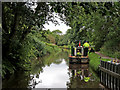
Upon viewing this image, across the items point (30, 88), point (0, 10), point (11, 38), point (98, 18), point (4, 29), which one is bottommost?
point (30, 88)

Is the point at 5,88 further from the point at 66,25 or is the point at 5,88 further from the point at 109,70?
the point at 109,70

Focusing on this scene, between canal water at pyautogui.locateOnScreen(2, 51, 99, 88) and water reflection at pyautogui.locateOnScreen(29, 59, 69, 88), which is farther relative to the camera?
water reflection at pyautogui.locateOnScreen(29, 59, 69, 88)

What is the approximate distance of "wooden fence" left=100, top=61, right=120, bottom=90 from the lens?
10.2 meters

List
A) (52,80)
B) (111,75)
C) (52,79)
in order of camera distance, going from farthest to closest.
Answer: (52,79)
(111,75)
(52,80)

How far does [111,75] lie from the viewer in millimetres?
12102

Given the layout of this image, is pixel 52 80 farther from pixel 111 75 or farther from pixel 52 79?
pixel 111 75

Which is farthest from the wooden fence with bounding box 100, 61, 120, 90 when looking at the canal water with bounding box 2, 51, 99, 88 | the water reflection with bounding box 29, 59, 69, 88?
the water reflection with bounding box 29, 59, 69, 88

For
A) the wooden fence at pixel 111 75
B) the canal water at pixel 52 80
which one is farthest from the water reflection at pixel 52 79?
the wooden fence at pixel 111 75

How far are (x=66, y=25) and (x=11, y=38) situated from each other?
3077 mm

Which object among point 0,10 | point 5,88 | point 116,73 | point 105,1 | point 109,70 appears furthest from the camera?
point 109,70

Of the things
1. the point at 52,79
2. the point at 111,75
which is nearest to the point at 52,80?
the point at 52,79

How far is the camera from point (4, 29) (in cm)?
862

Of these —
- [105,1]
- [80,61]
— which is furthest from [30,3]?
[80,61]

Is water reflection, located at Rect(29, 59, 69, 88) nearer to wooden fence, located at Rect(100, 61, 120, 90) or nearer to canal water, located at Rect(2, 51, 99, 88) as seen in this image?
canal water, located at Rect(2, 51, 99, 88)
